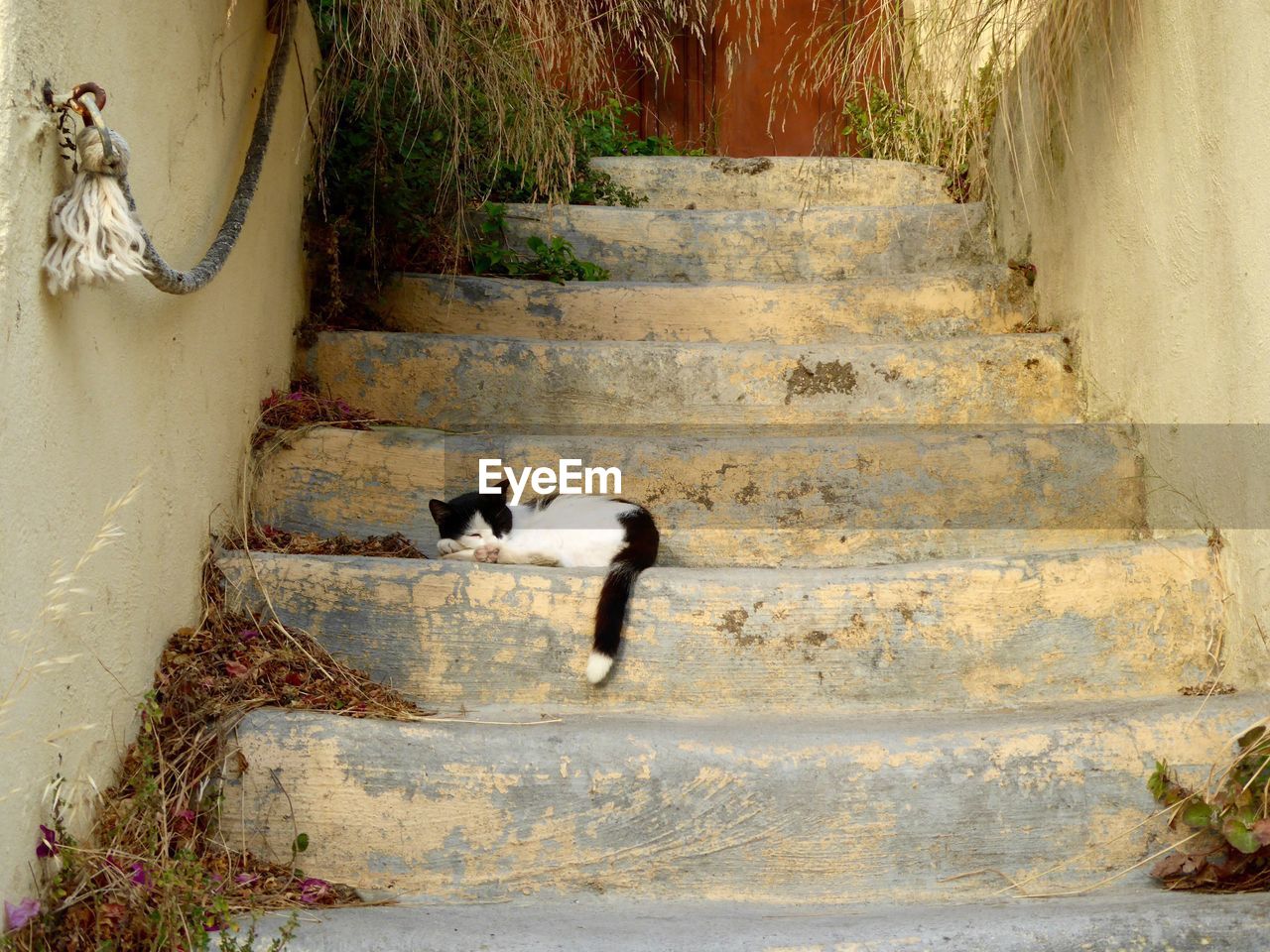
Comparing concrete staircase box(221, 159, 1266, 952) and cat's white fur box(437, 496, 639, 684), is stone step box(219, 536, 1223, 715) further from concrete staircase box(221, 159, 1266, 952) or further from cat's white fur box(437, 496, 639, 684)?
cat's white fur box(437, 496, 639, 684)

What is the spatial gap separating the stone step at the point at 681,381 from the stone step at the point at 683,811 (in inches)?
51.0

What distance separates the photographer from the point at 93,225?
5.15 ft

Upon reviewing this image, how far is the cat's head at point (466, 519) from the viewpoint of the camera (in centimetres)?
270

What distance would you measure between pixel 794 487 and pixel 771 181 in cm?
209

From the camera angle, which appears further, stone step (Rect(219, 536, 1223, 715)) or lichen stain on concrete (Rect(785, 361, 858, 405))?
lichen stain on concrete (Rect(785, 361, 858, 405))

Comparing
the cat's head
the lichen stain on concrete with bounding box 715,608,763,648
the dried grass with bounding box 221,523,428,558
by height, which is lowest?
the lichen stain on concrete with bounding box 715,608,763,648

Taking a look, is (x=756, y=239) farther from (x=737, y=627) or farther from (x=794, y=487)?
(x=737, y=627)

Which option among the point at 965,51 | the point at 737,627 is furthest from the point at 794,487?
the point at 965,51

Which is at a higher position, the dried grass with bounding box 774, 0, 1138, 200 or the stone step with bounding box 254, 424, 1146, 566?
the dried grass with bounding box 774, 0, 1138, 200

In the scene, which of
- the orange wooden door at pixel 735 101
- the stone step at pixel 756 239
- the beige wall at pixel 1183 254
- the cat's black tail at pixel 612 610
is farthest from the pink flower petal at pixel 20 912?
the orange wooden door at pixel 735 101

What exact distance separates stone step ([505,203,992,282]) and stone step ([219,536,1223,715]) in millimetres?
1816

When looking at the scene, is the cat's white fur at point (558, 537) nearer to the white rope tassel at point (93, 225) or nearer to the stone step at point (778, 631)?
the stone step at point (778, 631)

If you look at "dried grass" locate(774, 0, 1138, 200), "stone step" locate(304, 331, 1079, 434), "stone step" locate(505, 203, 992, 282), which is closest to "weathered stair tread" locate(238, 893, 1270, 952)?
"stone step" locate(304, 331, 1079, 434)

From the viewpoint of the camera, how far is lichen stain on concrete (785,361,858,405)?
10.3 ft
